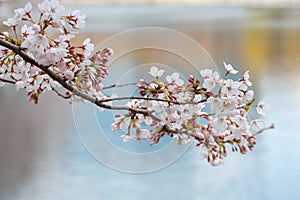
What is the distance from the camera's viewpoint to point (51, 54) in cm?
34

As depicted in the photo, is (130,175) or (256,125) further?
(130,175)

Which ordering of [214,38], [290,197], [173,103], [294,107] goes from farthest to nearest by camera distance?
[214,38] → [294,107] → [290,197] → [173,103]

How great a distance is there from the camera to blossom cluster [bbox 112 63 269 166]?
353 mm

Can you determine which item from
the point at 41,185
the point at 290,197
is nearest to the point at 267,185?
the point at 290,197

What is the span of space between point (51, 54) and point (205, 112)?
0.41 feet

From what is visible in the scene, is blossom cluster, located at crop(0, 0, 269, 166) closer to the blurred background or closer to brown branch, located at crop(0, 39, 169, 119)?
brown branch, located at crop(0, 39, 169, 119)

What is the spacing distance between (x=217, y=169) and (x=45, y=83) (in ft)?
3.27

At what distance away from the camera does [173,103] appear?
0.36m

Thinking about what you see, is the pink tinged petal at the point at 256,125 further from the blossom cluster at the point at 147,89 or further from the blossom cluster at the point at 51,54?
the blossom cluster at the point at 51,54

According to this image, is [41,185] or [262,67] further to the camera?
[262,67]

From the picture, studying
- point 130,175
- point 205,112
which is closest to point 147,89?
point 205,112

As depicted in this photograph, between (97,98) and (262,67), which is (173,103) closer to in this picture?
(97,98)

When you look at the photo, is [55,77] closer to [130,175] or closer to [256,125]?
[256,125]

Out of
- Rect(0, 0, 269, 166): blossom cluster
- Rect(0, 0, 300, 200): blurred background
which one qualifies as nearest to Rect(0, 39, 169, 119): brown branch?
Rect(0, 0, 269, 166): blossom cluster
